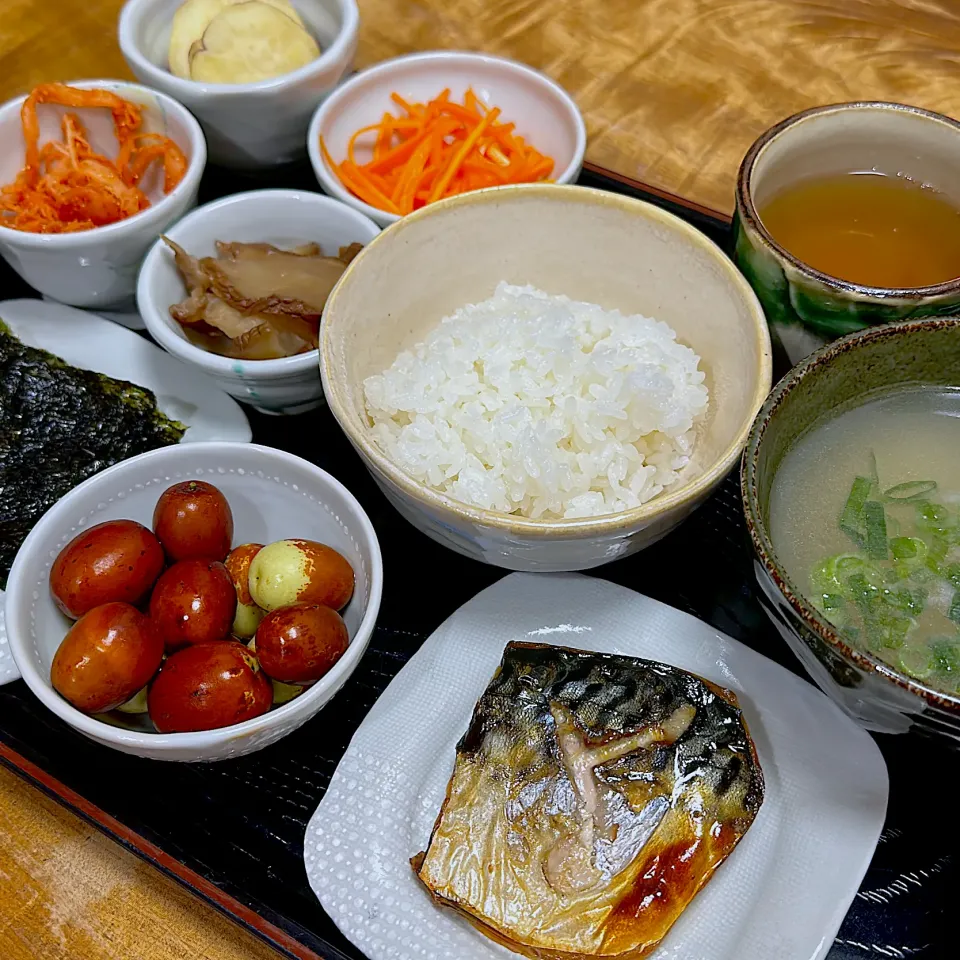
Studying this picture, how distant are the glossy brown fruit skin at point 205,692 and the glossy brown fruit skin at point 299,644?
4 centimetres

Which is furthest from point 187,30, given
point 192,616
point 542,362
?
point 192,616

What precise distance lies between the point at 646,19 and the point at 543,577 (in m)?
2.00

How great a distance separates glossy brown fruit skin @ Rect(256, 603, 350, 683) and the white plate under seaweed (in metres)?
0.58

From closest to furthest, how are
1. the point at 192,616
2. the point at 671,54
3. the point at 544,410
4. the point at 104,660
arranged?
the point at 104,660 < the point at 192,616 < the point at 544,410 < the point at 671,54

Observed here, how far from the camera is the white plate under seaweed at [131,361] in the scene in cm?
191

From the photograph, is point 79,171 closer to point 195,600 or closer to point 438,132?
point 438,132

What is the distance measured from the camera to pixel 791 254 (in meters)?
1.76

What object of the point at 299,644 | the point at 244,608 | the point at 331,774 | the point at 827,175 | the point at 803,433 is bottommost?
the point at 331,774

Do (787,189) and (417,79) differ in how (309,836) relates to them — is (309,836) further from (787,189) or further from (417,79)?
(417,79)

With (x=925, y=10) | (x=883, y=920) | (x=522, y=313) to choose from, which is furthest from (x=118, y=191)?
(x=925, y=10)

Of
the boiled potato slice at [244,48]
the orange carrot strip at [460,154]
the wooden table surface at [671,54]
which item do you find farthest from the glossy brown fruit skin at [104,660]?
the wooden table surface at [671,54]

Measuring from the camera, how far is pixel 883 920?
1389 mm

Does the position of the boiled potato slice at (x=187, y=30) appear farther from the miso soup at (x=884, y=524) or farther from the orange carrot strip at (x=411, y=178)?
the miso soup at (x=884, y=524)

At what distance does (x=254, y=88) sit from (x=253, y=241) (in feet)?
1.17
